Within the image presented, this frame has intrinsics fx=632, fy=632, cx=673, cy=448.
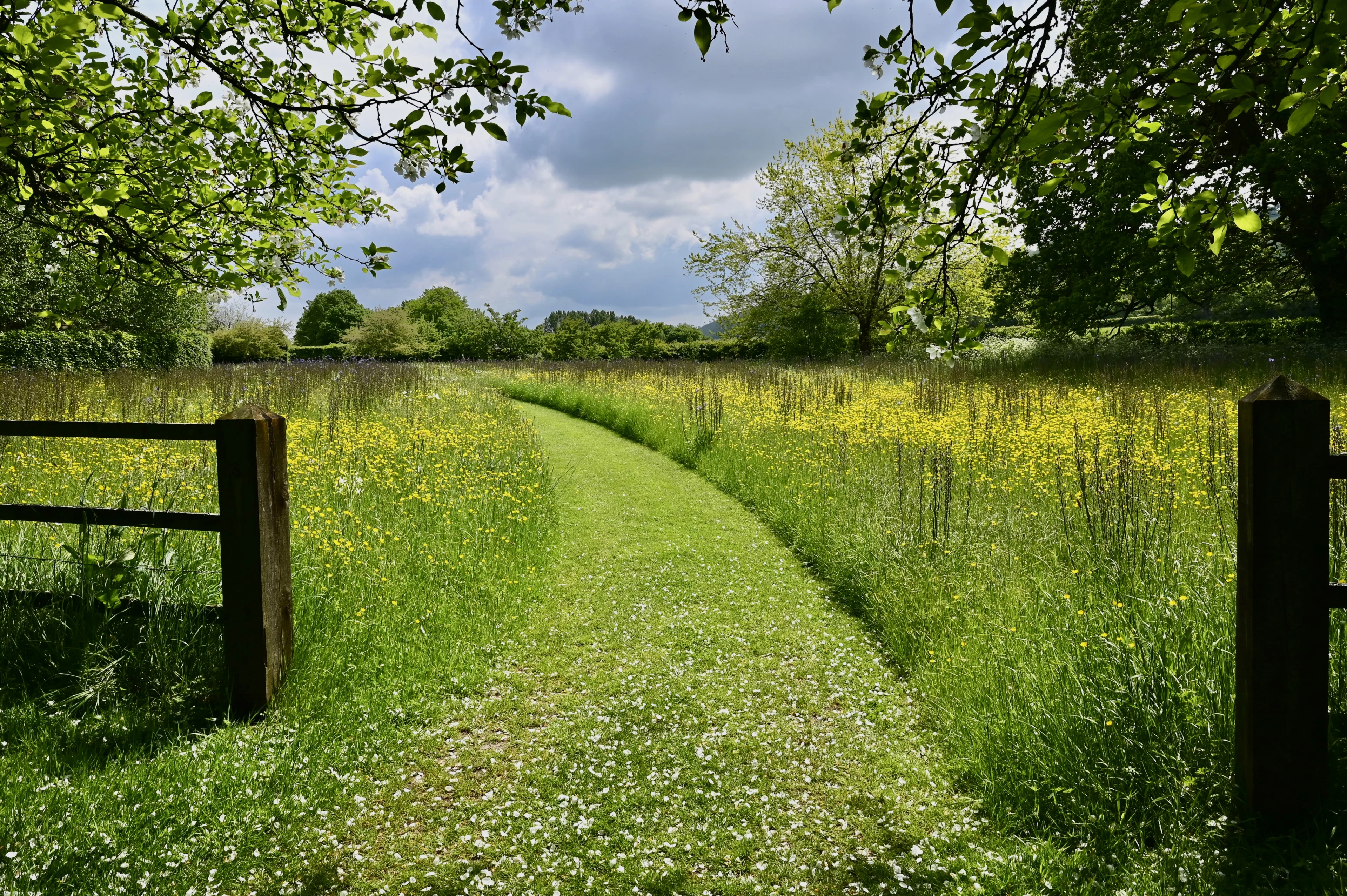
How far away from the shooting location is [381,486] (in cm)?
728

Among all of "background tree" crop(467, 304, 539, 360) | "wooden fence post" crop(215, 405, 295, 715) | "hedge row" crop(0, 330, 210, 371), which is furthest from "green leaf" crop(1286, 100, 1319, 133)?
"background tree" crop(467, 304, 539, 360)

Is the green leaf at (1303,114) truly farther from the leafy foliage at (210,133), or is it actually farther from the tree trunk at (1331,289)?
the tree trunk at (1331,289)

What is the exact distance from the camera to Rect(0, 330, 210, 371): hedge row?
61.9 feet

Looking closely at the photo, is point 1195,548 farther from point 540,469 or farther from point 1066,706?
point 540,469

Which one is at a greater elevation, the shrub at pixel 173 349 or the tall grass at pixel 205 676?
the shrub at pixel 173 349

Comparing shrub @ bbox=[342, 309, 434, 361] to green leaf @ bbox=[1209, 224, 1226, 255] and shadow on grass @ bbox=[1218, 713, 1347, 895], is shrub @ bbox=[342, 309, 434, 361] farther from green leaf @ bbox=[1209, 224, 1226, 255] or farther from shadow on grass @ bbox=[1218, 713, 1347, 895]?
shadow on grass @ bbox=[1218, 713, 1347, 895]

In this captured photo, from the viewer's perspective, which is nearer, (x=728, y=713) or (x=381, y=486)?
(x=728, y=713)

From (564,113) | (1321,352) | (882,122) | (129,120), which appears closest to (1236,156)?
(1321,352)

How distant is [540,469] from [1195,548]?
7.55 meters

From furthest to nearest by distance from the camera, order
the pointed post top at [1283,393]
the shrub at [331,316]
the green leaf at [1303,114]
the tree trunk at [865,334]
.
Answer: the shrub at [331,316], the tree trunk at [865,334], the pointed post top at [1283,393], the green leaf at [1303,114]

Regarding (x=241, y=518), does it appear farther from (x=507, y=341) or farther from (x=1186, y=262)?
(x=507, y=341)

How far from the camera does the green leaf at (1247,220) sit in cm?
235

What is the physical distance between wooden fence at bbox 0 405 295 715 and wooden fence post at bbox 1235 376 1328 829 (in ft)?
15.1

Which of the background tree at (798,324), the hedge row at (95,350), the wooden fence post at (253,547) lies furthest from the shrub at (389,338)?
the wooden fence post at (253,547)
